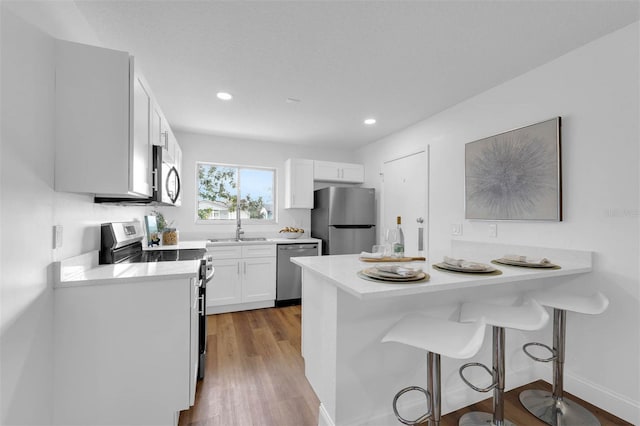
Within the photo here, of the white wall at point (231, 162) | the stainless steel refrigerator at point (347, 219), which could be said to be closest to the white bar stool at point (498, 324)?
the stainless steel refrigerator at point (347, 219)

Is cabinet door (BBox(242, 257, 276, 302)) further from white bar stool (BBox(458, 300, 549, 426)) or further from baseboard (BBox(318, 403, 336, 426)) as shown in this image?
white bar stool (BBox(458, 300, 549, 426))

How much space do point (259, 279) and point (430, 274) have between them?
263cm

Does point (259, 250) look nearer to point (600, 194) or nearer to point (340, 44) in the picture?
point (340, 44)

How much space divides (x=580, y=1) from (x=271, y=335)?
3.35 m

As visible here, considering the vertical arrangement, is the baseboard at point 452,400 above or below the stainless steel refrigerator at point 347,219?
below

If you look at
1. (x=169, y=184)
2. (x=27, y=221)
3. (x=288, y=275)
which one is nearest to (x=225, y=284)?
(x=288, y=275)

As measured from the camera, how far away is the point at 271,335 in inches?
113

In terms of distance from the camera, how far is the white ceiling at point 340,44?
1.59 metres

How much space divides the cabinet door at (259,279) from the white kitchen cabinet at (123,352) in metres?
2.10

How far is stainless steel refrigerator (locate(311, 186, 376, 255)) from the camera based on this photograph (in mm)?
3992

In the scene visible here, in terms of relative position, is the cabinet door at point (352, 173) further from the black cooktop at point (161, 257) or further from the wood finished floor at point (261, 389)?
the black cooktop at point (161, 257)

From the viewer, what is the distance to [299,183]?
4230mm

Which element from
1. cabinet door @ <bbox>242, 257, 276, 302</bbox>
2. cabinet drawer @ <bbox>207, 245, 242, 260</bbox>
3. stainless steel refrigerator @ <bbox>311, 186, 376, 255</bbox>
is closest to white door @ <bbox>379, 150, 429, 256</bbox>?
stainless steel refrigerator @ <bbox>311, 186, 376, 255</bbox>

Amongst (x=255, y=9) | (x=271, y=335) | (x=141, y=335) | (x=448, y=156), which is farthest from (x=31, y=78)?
(x=448, y=156)
